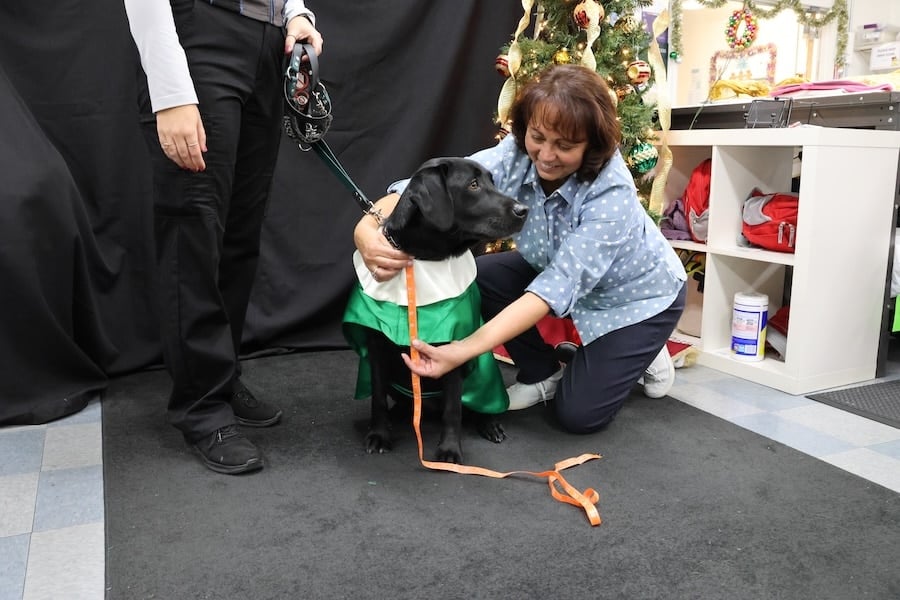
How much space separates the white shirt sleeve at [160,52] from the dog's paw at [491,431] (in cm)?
103

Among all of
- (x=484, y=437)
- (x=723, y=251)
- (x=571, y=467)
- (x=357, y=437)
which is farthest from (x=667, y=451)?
(x=723, y=251)

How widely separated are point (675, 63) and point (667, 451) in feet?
8.20

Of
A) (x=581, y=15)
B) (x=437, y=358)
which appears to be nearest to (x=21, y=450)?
(x=437, y=358)

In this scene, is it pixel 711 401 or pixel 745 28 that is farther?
pixel 745 28

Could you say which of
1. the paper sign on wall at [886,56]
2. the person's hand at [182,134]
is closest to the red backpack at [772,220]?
the person's hand at [182,134]

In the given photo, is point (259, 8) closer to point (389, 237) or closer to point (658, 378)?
point (389, 237)

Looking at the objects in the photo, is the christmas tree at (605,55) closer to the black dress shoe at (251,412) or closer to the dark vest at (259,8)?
the dark vest at (259,8)

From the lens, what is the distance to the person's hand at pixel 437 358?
1.50 m

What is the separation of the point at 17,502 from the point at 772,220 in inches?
89.1

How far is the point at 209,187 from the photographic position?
1473mm

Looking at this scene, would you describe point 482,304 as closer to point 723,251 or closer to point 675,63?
point 723,251

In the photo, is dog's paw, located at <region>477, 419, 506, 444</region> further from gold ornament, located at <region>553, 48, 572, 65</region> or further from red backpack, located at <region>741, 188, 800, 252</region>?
gold ornament, located at <region>553, 48, 572, 65</region>

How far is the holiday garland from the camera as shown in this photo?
10.9ft

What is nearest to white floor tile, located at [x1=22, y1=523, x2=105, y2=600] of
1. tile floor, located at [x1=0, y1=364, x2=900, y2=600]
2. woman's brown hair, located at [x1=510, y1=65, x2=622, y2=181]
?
tile floor, located at [x1=0, y1=364, x2=900, y2=600]
